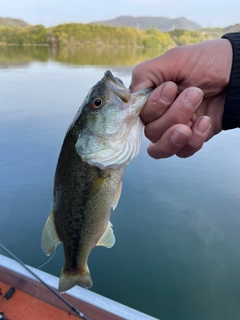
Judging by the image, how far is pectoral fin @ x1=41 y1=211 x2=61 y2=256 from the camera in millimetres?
1818

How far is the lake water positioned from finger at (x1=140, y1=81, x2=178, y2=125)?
512cm

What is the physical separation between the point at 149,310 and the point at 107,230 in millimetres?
4719

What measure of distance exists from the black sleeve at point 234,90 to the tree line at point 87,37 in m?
74.6

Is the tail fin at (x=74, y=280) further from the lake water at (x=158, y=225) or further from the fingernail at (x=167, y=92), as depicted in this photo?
the lake water at (x=158, y=225)

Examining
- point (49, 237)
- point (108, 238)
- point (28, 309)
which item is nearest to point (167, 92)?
point (108, 238)

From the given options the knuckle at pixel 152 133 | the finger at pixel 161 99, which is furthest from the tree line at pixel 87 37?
the finger at pixel 161 99

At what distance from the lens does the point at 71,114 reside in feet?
53.9

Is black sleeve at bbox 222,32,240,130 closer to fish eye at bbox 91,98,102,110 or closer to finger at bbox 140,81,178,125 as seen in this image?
finger at bbox 140,81,178,125

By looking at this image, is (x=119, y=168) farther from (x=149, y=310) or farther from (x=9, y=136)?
(x=9, y=136)

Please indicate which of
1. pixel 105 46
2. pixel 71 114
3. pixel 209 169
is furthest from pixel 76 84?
pixel 105 46

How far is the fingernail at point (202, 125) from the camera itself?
188 centimetres

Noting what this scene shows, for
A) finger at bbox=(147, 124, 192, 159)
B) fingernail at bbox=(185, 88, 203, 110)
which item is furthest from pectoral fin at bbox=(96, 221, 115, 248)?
fingernail at bbox=(185, 88, 203, 110)

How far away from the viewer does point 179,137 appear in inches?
71.7

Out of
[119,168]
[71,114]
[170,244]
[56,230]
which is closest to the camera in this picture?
[119,168]
